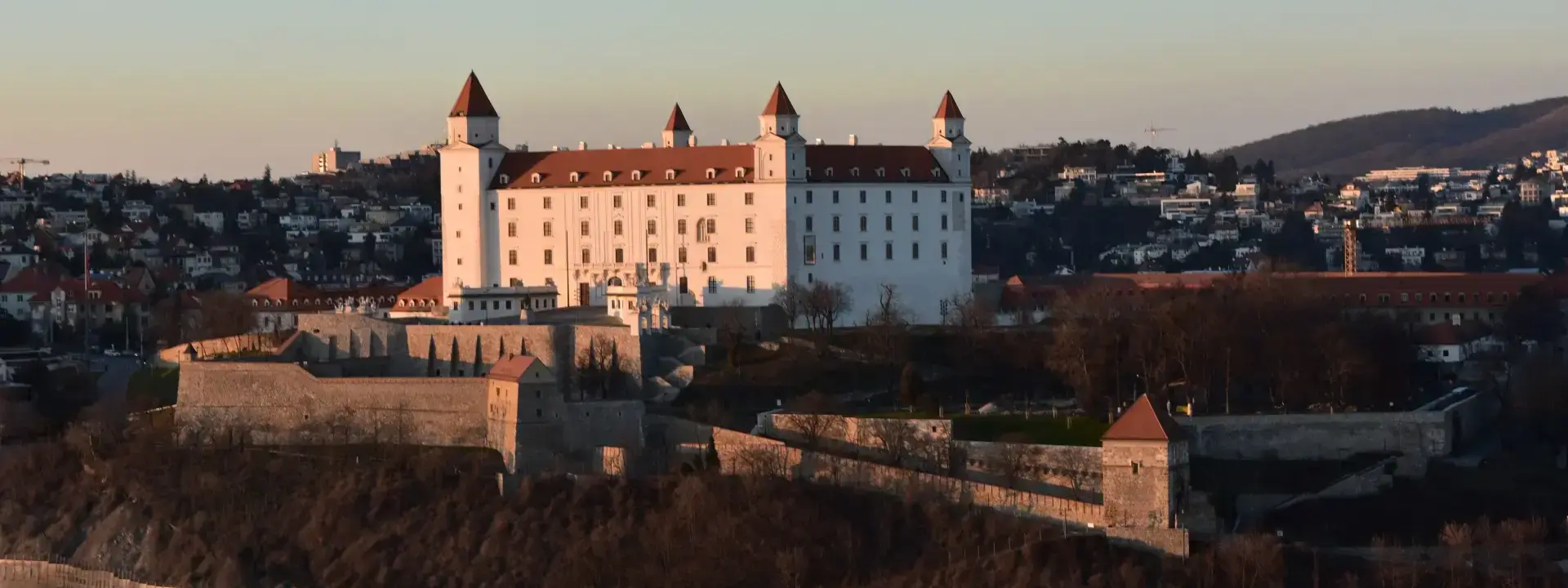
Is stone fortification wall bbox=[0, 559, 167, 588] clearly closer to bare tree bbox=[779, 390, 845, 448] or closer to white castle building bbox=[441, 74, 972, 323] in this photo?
white castle building bbox=[441, 74, 972, 323]

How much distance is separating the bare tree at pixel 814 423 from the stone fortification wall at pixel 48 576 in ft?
45.8

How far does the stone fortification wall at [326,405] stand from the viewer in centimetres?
5488

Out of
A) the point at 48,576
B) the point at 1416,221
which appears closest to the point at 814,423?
the point at 48,576

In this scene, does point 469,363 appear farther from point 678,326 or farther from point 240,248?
point 240,248

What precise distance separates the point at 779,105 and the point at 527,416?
48.2ft

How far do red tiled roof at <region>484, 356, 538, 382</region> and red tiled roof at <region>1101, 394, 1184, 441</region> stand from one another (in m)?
13.1

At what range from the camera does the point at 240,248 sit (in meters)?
106

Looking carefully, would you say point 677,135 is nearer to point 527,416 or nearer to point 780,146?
point 780,146

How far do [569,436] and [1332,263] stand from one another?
58263 mm

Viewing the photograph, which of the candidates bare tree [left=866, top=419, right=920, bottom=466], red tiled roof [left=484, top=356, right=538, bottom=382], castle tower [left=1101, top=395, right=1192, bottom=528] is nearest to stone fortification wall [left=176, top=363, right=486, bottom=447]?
red tiled roof [left=484, top=356, right=538, bottom=382]

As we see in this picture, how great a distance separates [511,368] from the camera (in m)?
54.3

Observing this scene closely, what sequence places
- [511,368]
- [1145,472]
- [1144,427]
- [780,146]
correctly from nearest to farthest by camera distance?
[1145,472] < [1144,427] < [511,368] < [780,146]

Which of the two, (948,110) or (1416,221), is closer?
(948,110)

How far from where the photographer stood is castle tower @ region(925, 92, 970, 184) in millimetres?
67188
